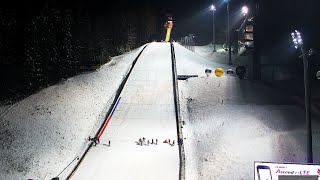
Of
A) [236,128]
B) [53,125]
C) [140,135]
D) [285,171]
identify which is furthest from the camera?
[53,125]

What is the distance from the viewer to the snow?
21609mm

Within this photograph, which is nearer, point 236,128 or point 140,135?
point 236,128

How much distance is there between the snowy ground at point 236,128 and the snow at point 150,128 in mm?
58

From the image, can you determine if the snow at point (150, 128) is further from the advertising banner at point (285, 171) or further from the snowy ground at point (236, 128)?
the advertising banner at point (285, 171)

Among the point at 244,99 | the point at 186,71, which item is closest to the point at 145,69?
the point at 186,71

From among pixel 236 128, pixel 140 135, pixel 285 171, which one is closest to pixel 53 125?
pixel 140 135

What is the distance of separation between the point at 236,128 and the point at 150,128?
6.38 meters

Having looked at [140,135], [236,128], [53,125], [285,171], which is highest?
→ [53,125]

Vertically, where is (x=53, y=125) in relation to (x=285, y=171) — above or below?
above

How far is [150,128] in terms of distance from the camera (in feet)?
90.5

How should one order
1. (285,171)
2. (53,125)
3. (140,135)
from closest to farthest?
(285,171) < (140,135) < (53,125)

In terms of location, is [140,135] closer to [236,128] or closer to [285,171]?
[236,128]

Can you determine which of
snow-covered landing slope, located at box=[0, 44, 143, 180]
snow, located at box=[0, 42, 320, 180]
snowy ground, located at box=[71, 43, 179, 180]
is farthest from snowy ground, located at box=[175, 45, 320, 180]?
snow-covered landing slope, located at box=[0, 44, 143, 180]

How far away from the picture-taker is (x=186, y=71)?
39969mm
